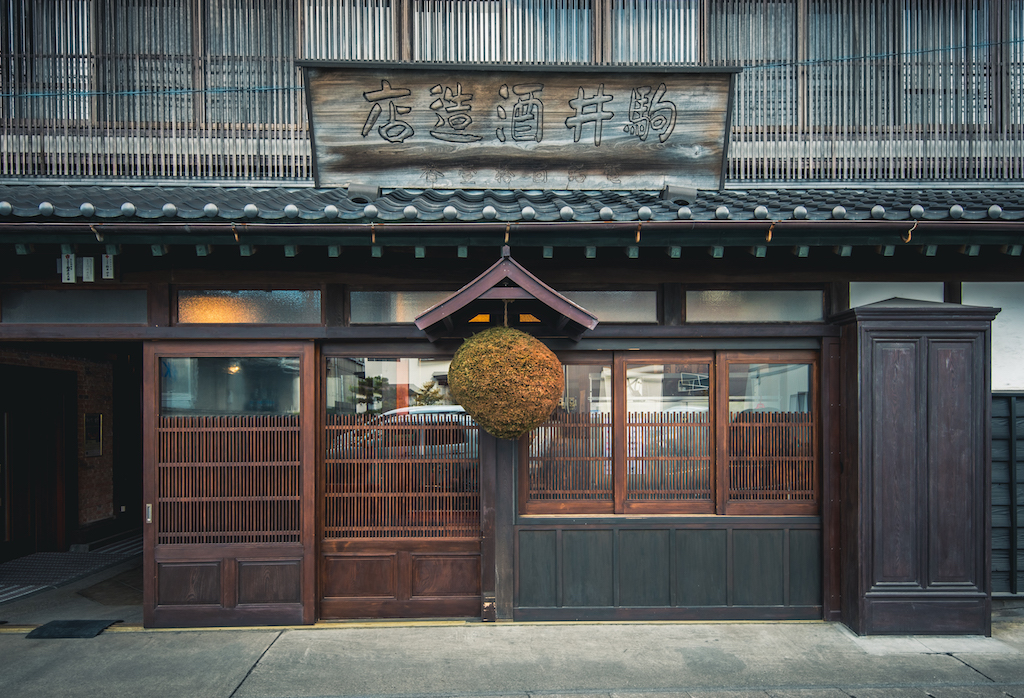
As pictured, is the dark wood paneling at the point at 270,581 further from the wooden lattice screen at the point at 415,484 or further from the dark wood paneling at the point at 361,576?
the wooden lattice screen at the point at 415,484

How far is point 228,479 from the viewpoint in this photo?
623cm

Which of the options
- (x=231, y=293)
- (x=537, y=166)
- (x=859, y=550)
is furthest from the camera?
(x=537, y=166)

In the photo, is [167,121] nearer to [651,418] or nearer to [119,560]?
[119,560]

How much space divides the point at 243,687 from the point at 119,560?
5.58 metres

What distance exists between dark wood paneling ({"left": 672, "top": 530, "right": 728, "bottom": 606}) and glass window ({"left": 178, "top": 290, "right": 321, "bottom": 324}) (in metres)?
4.60

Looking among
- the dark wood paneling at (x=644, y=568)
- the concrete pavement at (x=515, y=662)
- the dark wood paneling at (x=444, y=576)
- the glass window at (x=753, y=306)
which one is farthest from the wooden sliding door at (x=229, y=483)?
the glass window at (x=753, y=306)

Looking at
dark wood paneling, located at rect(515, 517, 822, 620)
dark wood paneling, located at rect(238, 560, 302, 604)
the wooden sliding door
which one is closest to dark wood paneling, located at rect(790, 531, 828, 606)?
dark wood paneling, located at rect(515, 517, 822, 620)

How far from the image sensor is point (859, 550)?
5.88 m

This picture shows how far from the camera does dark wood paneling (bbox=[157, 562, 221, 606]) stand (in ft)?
20.1

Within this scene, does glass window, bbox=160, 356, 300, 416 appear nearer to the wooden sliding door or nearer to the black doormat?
the wooden sliding door

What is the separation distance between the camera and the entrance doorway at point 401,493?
634cm

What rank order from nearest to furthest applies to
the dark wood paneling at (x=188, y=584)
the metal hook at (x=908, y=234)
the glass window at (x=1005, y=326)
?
the metal hook at (x=908, y=234) < the dark wood paneling at (x=188, y=584) < the glass window at (x=1005, y=326)

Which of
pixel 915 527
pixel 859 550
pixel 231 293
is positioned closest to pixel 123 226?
pixel 231 293

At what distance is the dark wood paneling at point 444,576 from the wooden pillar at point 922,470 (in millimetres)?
3918
